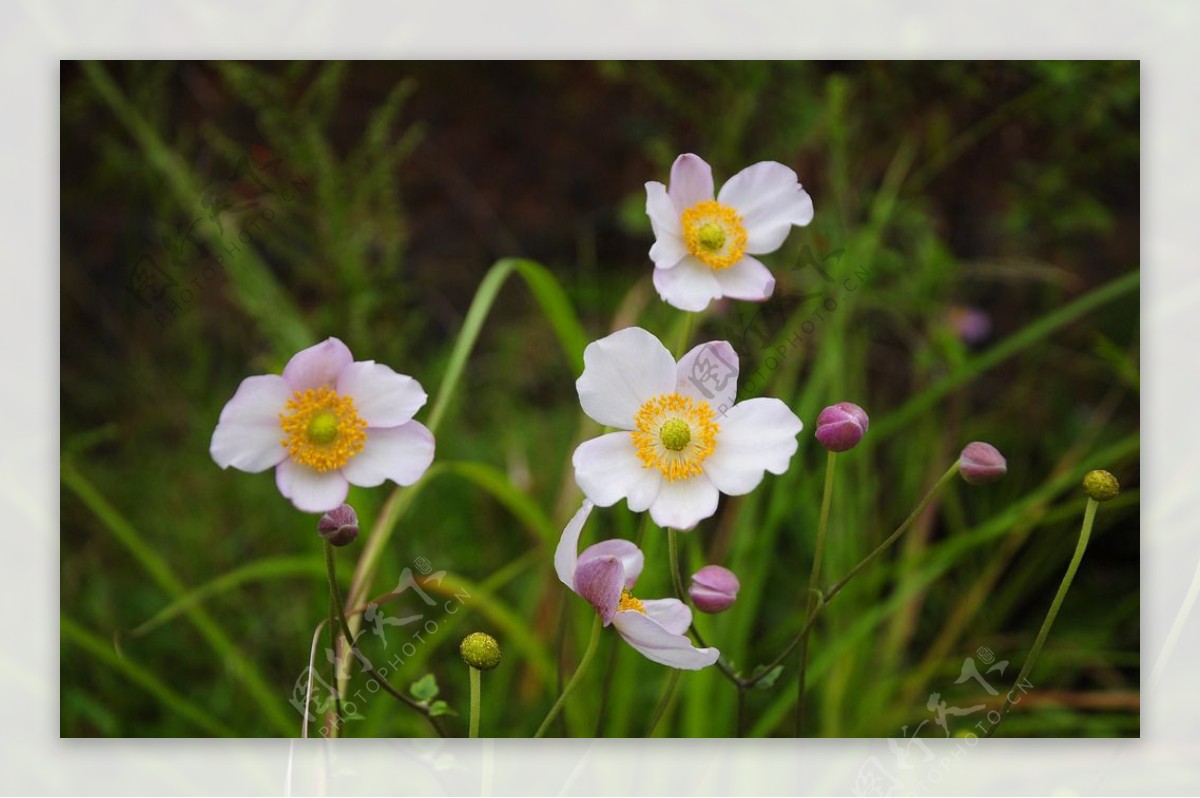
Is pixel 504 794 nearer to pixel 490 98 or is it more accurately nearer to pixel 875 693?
pixel 875 693

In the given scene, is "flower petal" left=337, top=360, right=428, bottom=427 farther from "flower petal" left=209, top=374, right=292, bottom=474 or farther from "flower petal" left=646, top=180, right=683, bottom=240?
"flower petal" left=646, top=180, right=683, bottom=240

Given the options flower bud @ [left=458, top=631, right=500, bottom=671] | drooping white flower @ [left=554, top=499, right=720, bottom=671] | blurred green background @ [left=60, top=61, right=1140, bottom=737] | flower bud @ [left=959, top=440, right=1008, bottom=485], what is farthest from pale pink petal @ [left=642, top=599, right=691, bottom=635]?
blurred green background @ [left=60, top=61, right=1140, bottom=737]

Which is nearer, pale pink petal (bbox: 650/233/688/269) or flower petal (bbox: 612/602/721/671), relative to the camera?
flower petal (bbox: 612/602/721/671)

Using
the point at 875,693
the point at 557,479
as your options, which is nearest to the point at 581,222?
the point at 557,479

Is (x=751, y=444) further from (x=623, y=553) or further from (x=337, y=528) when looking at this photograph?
(x=337, y=528)

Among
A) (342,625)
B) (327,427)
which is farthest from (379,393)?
(342,625)

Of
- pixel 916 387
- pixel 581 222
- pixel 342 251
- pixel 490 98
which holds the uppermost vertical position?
pixel 490 98

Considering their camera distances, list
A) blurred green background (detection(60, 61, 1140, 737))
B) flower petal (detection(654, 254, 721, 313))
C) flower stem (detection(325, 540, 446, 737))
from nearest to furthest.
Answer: flower stem (detection(325, 540, 446, 737))
flower petal (detection(654, 254, 721, 313))
blurred green background (detection(60, 61, 1140, 737))
